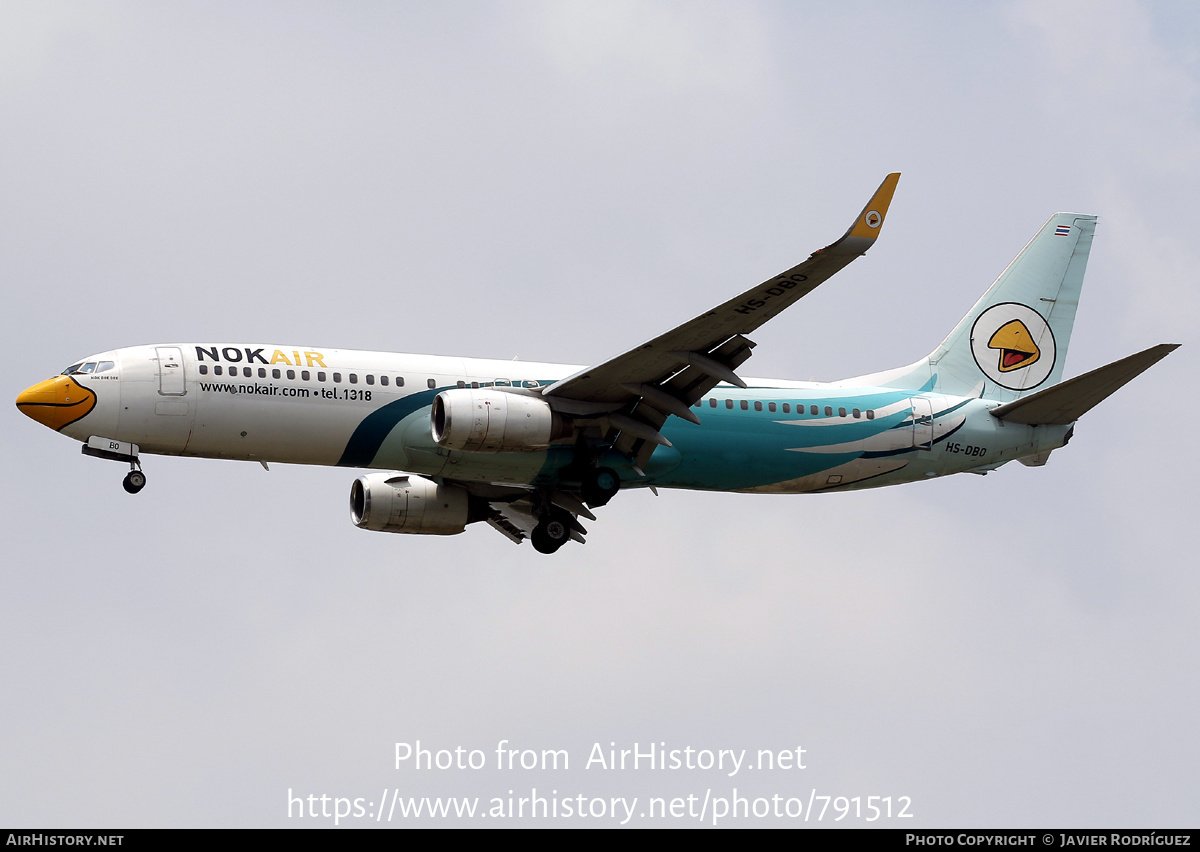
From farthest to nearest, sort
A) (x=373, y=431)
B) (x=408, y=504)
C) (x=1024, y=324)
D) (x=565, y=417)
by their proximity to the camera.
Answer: (x=1024, y=324) → (x=408, y=504) → (x=565, y=417) → (x=373, y=431)

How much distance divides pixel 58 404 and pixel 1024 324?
26.3 m

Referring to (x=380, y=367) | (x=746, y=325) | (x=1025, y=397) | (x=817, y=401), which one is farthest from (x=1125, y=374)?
(x=380, y=367)

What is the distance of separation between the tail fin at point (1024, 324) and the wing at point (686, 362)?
985cm

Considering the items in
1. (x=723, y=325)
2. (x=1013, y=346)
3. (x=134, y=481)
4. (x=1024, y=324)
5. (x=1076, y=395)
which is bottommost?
(x=134, y=481)

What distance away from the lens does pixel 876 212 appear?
3069cm

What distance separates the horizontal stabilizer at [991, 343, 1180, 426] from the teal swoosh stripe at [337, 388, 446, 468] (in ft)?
52.2

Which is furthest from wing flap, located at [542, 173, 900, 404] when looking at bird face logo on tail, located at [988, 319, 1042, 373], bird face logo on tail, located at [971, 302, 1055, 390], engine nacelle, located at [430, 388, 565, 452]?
bird face logo on tail, located at [988, 319, 1042, 373]

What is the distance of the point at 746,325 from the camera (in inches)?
1340

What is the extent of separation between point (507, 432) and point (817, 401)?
9.09 meters

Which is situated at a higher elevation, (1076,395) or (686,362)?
(1076,395)

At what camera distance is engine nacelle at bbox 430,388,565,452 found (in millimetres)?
34594

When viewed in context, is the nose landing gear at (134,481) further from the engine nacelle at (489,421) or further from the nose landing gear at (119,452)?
the engine nacelle at (489,421)

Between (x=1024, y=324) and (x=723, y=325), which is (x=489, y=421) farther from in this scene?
(x=1024, y=324)

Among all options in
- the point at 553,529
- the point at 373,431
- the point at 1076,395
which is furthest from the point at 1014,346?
the point at 373,431
